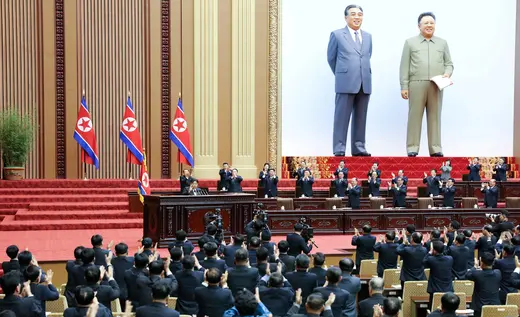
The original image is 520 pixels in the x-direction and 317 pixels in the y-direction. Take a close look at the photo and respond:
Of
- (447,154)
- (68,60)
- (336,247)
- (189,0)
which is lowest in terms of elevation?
(336,247)

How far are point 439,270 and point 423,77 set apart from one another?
1497 centimetres

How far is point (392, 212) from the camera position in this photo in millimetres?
16969

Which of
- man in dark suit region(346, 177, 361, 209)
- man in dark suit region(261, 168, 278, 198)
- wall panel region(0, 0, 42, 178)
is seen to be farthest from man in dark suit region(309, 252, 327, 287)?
wall panel region(0, 0, 42, 178)

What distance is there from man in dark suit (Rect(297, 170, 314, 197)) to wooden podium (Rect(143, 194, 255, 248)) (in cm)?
431

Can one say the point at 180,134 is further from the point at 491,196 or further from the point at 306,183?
the point at 491,196

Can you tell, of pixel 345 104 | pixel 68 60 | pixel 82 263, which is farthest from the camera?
pixel 345 104

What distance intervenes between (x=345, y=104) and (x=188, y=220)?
9.88 meters

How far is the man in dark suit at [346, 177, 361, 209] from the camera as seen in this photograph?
18.0m

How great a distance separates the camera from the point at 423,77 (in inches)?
916

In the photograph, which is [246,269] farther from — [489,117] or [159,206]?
[489,117]

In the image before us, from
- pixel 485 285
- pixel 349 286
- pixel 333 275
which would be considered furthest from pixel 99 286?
pixel 485 285

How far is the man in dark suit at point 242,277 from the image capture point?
7398 millimetres

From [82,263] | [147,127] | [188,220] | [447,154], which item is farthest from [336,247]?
[447,154]

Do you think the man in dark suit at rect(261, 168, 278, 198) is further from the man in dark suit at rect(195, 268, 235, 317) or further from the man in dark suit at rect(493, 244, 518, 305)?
the man in dark suit at rect(195, 268, 235, 317)
